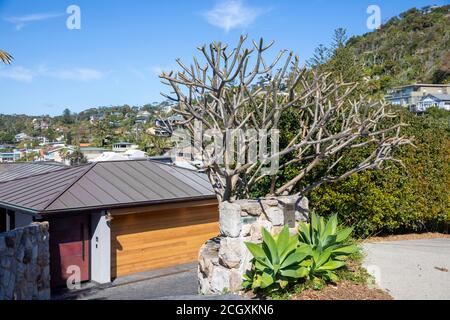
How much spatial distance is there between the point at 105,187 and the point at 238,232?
6629mm

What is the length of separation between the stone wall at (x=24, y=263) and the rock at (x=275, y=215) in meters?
4.10

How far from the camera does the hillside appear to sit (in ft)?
213

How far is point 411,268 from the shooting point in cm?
715

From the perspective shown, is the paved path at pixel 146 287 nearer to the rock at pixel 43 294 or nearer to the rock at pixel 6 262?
the rock at pixel 43 294

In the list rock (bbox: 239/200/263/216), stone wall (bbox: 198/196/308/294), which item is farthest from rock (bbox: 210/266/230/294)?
rock (bbox: 239/200/263/216)

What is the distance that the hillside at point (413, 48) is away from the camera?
213 feet

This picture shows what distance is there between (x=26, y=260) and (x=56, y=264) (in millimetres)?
3732

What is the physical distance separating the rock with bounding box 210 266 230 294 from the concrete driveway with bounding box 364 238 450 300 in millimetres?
2225

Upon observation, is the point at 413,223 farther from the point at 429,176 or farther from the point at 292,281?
the point at 292,281

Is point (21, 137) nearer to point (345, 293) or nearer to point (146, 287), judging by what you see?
point (146, 287)

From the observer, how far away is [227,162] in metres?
7.03

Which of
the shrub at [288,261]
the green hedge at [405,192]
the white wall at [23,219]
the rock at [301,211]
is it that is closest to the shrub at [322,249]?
the shrub at [288,261]

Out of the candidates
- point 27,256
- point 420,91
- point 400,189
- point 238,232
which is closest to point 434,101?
point 420,91
